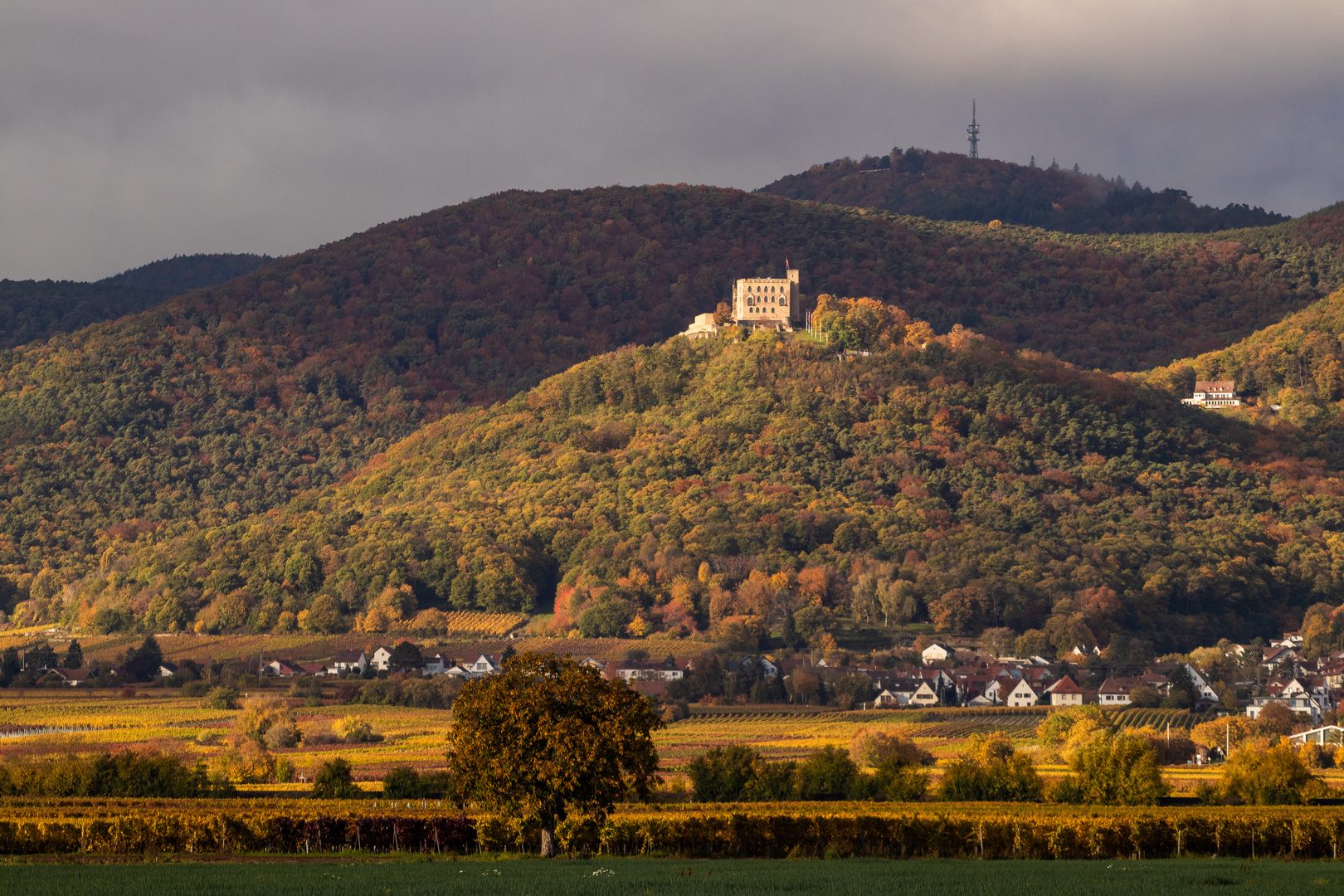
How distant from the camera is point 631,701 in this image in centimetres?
4494

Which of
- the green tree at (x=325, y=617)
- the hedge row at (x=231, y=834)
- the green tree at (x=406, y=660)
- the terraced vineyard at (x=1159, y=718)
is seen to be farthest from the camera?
the green tree at (x=325, y=617)

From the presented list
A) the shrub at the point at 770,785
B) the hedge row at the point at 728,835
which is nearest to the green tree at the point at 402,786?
the shrub at the point at 770,785

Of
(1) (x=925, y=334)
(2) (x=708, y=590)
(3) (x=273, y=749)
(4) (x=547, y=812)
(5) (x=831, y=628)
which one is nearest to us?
(4) (x=547, y=812)

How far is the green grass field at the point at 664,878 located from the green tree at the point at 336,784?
21.1 metres

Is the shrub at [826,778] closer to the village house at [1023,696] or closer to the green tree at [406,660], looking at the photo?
the village house at [1023,696]

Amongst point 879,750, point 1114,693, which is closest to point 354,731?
point 879,750

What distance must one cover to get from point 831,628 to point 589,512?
41169mm

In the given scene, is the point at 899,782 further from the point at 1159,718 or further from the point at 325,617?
the point at 325,617

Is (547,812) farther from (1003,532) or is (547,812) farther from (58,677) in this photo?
(1003,532)

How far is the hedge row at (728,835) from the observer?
4531 cm

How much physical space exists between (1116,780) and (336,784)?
29.8 metres

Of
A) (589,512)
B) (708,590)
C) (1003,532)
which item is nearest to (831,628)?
(708,590)

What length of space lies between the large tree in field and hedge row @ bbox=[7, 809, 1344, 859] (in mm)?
995

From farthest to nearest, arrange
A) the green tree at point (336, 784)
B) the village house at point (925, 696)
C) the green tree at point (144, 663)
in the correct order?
the green tree at point (144, 663) → the village house at point (925, 696) → the green tree at point (336, 784)
